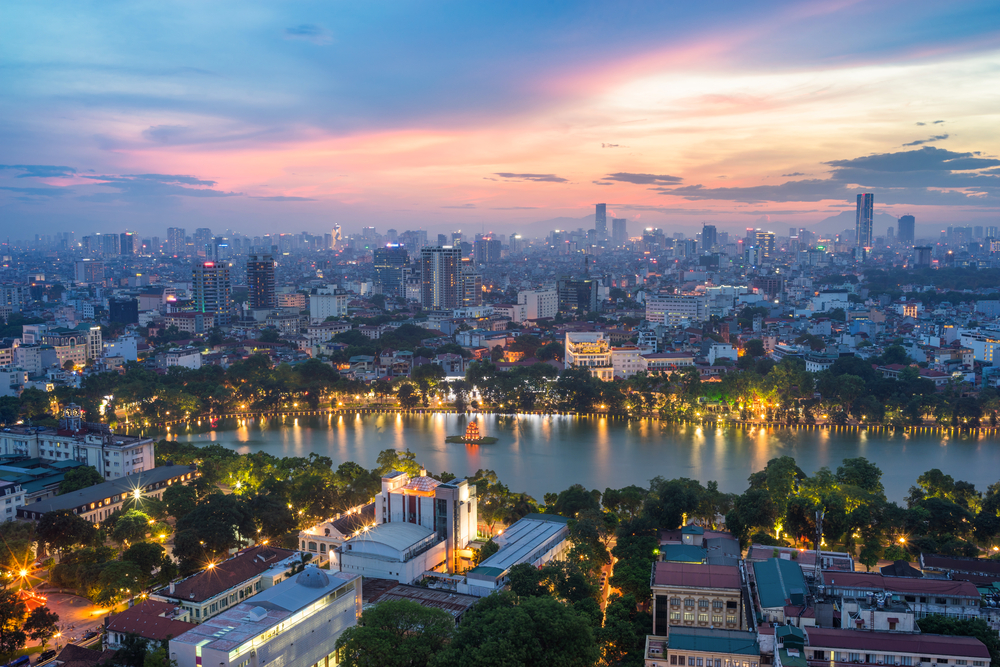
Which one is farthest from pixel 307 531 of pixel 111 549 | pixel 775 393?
pixel 775 393

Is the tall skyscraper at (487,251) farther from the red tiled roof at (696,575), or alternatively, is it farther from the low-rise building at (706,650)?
the low-rise building at (706,650)

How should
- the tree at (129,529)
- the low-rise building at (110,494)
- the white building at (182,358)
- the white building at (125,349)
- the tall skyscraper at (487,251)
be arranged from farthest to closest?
the tall skyscraper at (487,251), the white building at (125,349), the white building at (182,358), the low-rise building at (110,494), the tree at (129,529)

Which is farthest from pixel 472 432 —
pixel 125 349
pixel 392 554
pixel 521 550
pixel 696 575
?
pixel 125 349

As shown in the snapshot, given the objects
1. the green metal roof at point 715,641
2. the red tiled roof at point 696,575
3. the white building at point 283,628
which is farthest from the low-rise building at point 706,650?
the white building at point 283,628

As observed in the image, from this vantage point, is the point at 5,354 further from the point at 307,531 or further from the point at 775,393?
the point at 775,393

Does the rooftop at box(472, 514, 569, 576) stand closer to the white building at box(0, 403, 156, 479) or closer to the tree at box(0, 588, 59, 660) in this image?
the tree at box(0, 588, 59, 660)

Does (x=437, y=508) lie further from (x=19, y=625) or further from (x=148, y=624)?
(x=19, y=625)

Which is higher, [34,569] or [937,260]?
[937,260]
